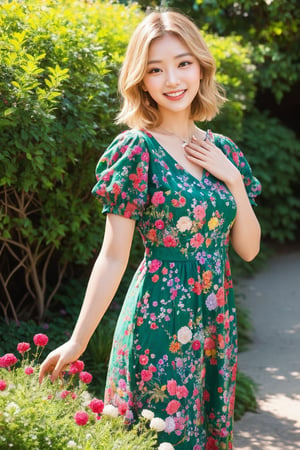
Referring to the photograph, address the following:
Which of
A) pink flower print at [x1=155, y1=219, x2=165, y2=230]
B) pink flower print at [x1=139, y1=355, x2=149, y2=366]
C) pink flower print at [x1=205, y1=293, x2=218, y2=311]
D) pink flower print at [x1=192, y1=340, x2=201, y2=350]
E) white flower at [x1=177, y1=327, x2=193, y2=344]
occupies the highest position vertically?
pink flower print at [x1=155, y1=219, x2=165, y2=230]

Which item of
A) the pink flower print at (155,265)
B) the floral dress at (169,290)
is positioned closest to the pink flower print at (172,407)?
the floral dress at (169,290)

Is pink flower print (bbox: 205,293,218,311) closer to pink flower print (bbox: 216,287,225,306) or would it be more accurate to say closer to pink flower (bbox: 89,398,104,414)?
pink flower print (bbox: 216,287,225,306)

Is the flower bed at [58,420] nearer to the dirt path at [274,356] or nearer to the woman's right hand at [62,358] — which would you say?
the woman's right hand at [62,358]

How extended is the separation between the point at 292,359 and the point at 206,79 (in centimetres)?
349

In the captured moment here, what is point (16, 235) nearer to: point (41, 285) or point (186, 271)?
point (41, 285)

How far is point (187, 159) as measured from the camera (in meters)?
2.19

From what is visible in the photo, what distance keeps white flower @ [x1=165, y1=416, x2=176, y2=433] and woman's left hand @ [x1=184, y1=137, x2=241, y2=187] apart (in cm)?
76

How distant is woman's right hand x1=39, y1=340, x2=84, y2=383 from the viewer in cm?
198

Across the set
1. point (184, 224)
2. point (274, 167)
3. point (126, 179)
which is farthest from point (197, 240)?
point (274, 167)

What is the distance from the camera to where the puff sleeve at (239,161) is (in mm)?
2357

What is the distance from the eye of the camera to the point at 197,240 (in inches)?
82.4

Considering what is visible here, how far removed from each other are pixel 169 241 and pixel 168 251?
4 cm

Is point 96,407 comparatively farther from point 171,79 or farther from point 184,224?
point 171,79

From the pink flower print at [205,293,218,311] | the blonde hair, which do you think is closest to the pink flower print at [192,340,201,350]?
the pink flower print at [205,293,218,311]
